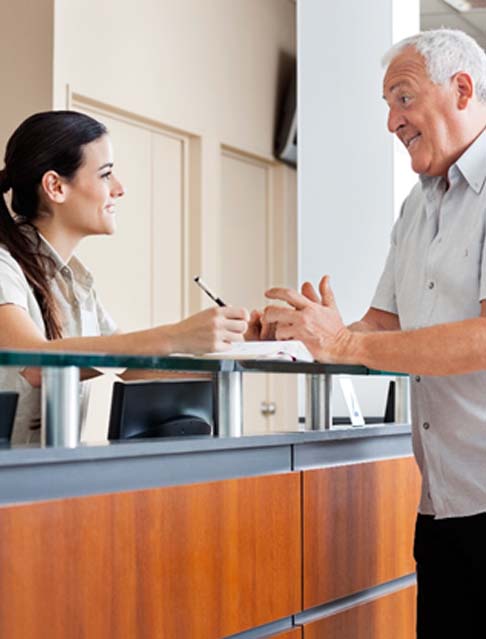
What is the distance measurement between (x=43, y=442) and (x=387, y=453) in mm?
1133

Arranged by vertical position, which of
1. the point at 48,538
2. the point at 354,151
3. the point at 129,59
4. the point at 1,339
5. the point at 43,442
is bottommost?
the point at 48,538

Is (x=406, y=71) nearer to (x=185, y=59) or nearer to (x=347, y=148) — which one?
(x=347, y=148)

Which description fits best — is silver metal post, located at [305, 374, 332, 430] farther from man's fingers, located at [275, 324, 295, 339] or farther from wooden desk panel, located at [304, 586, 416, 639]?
wooden desk panel, located at [304, 586, 416, 639]

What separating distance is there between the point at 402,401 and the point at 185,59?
142 inches

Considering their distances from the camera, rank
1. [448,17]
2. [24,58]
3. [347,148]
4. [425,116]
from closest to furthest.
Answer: [425,116]
[347,148]
[24,58]
[448,17]

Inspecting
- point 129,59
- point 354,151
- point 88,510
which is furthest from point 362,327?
point 129,59

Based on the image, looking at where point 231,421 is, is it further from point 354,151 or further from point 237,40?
point 237,40

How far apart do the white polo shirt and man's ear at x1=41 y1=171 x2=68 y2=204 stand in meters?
0.12

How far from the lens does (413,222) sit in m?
2.49

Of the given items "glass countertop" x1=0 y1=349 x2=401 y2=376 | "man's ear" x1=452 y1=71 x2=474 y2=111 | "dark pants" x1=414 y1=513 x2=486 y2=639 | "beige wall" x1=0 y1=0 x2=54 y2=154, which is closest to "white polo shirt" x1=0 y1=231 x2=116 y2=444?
"glass countertop" x1=0 y1=349 x2=401 y2=376

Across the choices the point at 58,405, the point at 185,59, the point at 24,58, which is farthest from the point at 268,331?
the point at 185,59

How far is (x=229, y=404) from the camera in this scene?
2.13 meters

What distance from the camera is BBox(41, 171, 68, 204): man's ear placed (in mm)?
2801

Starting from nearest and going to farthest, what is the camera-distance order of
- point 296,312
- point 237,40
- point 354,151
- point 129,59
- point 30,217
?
point 296,312 < point 30,217 < point 354,151 < point 129,59 < point 237,40
